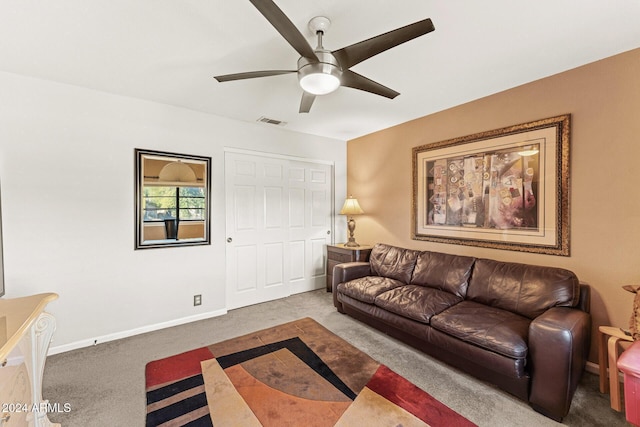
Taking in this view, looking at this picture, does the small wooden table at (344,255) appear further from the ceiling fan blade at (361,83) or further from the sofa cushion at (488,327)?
the ceiling fan blade at (361,83)

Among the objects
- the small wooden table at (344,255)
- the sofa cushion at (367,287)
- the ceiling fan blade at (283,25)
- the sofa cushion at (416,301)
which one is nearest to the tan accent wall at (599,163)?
the sofa cushion at (416,301)

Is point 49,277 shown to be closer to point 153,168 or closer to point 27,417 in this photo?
point 153,168

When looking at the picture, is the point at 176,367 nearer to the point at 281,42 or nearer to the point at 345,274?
the point at 345,274

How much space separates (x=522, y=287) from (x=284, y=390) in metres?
2.09

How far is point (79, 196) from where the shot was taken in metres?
2.63

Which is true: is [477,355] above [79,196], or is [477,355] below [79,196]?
below

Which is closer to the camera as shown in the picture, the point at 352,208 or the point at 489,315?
the point at 489,315

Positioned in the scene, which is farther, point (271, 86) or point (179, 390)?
point (271, 86)

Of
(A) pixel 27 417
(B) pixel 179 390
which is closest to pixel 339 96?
(B) pixel 179 390

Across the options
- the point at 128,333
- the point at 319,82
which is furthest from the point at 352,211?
the point at 128,333

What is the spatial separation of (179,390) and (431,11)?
9.94 ft

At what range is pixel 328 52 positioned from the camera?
5.57 ft

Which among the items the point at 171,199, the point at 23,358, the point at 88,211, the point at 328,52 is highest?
the point at 328,52

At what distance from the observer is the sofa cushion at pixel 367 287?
287 centimetres
